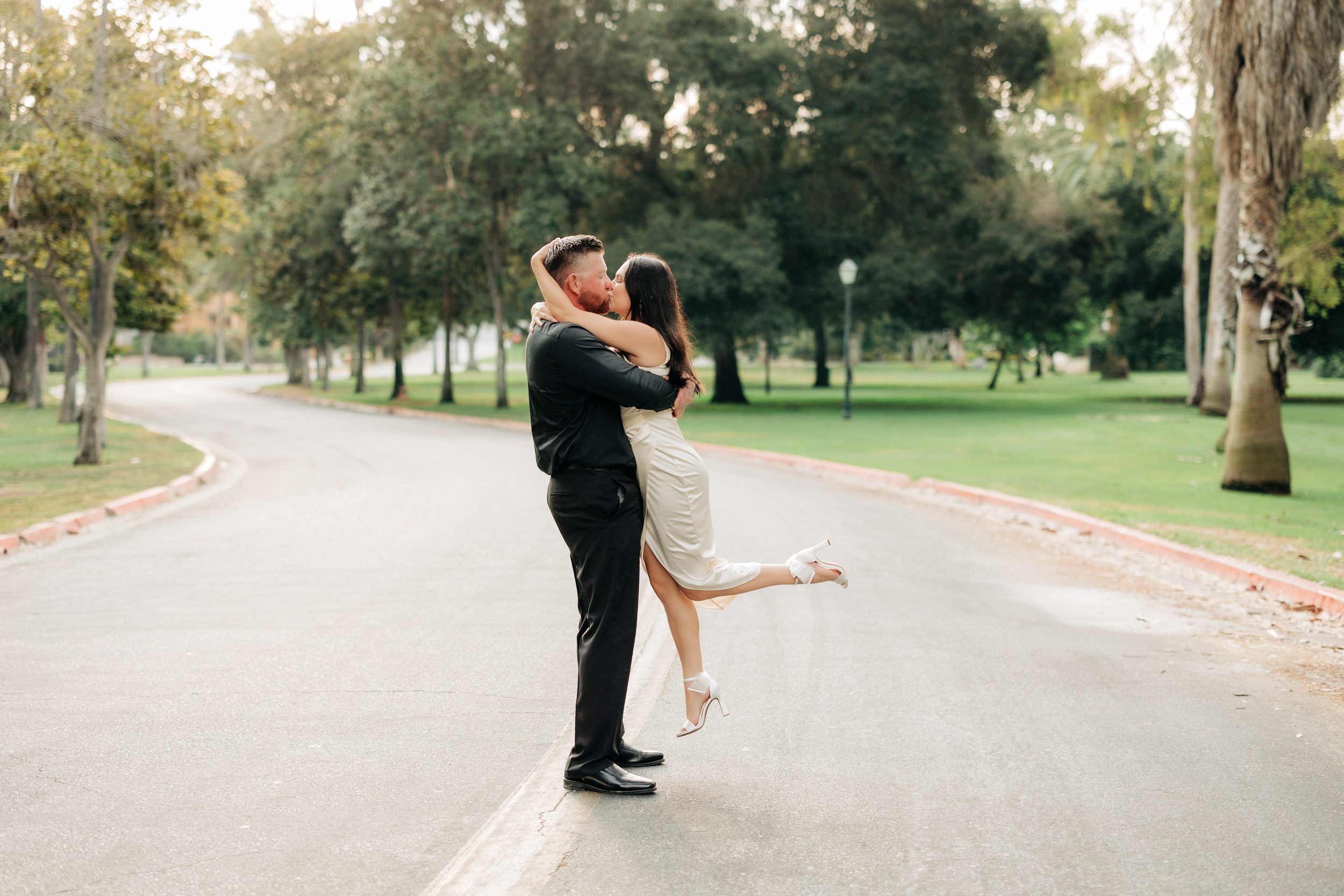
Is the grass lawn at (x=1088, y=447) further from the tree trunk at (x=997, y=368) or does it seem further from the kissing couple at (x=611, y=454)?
the kissing couple at (x=611, y=454)

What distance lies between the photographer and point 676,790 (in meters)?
4.16

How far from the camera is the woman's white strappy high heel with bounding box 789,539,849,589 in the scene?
4.60 m

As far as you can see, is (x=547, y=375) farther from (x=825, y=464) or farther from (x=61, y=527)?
(x=825, y=464)

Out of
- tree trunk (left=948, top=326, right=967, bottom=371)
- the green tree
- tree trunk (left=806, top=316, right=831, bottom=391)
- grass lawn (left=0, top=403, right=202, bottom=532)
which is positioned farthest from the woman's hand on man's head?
tree trunk (left=948, top=326, right=967, bottom=371)

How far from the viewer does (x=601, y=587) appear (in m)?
4.11

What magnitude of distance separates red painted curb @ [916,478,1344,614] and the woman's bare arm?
228 inches

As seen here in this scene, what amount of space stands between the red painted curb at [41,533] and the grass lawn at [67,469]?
18 centimetres

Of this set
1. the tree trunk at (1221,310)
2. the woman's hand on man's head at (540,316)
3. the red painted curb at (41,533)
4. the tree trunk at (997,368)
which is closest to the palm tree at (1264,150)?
the tree trunk at (1221,310)

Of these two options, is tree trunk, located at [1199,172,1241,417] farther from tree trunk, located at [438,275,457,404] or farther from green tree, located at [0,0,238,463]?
tree trunk, located at [438,275,457,404]

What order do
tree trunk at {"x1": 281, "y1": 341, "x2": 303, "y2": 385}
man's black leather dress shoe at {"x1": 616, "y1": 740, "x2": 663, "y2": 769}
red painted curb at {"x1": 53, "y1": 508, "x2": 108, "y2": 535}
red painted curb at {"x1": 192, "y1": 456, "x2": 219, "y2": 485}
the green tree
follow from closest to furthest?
man's black leather dress shoe at {"x1": 616, "y1": 740, "x2": 663, "y2": 769} → red painted curb at {"x1": 53, "y1": 508, "x2": 108, "y2": 535} → the green tree → red painted curb at {"x1": 192, "y1": 456, "x2": 219, "y2": 485} → tree trunk at {"x1": 281, "y1": 341, "x2": 303, "y2": 385}

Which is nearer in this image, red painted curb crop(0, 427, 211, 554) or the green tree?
Answer: red painted curb crop(0, 427, 211, 554)

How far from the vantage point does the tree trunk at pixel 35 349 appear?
96.0 feet

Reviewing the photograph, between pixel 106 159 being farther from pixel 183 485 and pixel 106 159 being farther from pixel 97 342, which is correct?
pixel 183 485

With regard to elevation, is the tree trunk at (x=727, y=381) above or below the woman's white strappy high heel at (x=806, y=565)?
above
